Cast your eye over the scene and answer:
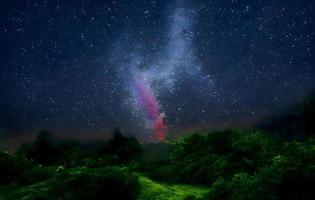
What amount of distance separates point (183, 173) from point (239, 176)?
7.14m

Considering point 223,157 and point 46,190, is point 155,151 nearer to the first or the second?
point 223,157

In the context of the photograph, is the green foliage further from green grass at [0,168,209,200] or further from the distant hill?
the distant hill

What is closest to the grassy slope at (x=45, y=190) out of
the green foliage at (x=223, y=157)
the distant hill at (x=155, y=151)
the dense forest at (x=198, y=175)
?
the dense forest at (x=198, y=175)

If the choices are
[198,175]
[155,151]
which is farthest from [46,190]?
[155,151]

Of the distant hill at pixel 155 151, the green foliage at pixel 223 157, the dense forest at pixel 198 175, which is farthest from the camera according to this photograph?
the distant hill at pixel 155 151

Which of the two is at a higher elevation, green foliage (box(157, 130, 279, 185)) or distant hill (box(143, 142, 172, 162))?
distant hill (box(143, 142, 172, 162))

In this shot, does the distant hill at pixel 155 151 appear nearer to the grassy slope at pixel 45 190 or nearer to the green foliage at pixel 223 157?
the green foliage at pixel 223 157

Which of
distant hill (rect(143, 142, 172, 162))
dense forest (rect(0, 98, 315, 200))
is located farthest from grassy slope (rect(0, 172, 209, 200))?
distant hill (rect(143, 142, 172, 162))

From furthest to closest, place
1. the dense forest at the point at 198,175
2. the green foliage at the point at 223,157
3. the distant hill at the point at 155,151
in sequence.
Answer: the distant hill at the point at 155,151, the green foliage at the point at 223,157, the dense forest at the point at 198,175

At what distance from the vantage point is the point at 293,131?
141ft

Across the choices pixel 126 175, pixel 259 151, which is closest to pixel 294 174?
pixel 126 175

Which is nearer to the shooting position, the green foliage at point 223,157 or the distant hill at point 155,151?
the green foliage at point 223,157

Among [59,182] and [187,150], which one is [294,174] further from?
[187,150]

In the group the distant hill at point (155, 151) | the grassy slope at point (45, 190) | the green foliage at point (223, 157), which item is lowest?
the grassy slope at point (45, 190)
